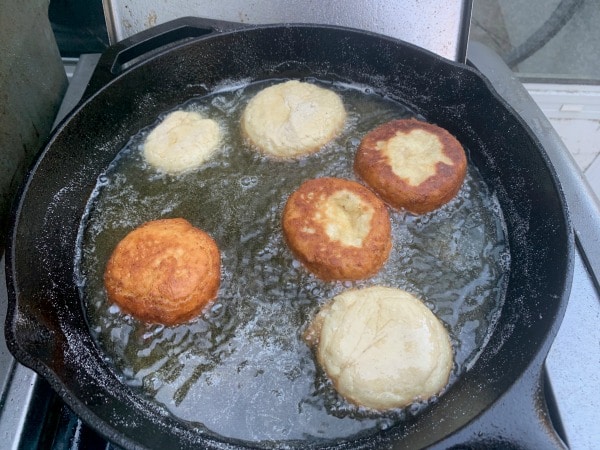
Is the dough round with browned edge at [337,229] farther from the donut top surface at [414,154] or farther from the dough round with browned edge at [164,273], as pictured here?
the dough round with browned edge at [164,273]

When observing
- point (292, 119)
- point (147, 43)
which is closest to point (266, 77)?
point (292, 119)

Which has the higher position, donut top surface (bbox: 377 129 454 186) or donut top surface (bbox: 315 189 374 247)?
donut top surface (bbox: 377 129 454 186)

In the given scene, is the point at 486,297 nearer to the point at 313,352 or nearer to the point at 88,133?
the point at 313,352

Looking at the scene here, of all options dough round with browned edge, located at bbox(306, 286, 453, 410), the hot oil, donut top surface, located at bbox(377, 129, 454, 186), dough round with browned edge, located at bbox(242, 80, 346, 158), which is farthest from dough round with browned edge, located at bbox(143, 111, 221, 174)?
dough round with browned edge, located at bbox(306, 286, 453, 410)

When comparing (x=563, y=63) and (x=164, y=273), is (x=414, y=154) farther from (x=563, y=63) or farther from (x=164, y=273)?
(x=563, y=63)

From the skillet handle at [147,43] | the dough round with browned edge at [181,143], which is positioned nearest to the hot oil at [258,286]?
the dough round with browned edge at [181,143]

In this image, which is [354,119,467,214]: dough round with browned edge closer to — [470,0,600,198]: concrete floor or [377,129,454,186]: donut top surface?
[377,129,454,186]: donut top surface

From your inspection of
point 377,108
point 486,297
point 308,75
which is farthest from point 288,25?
point 486,297
